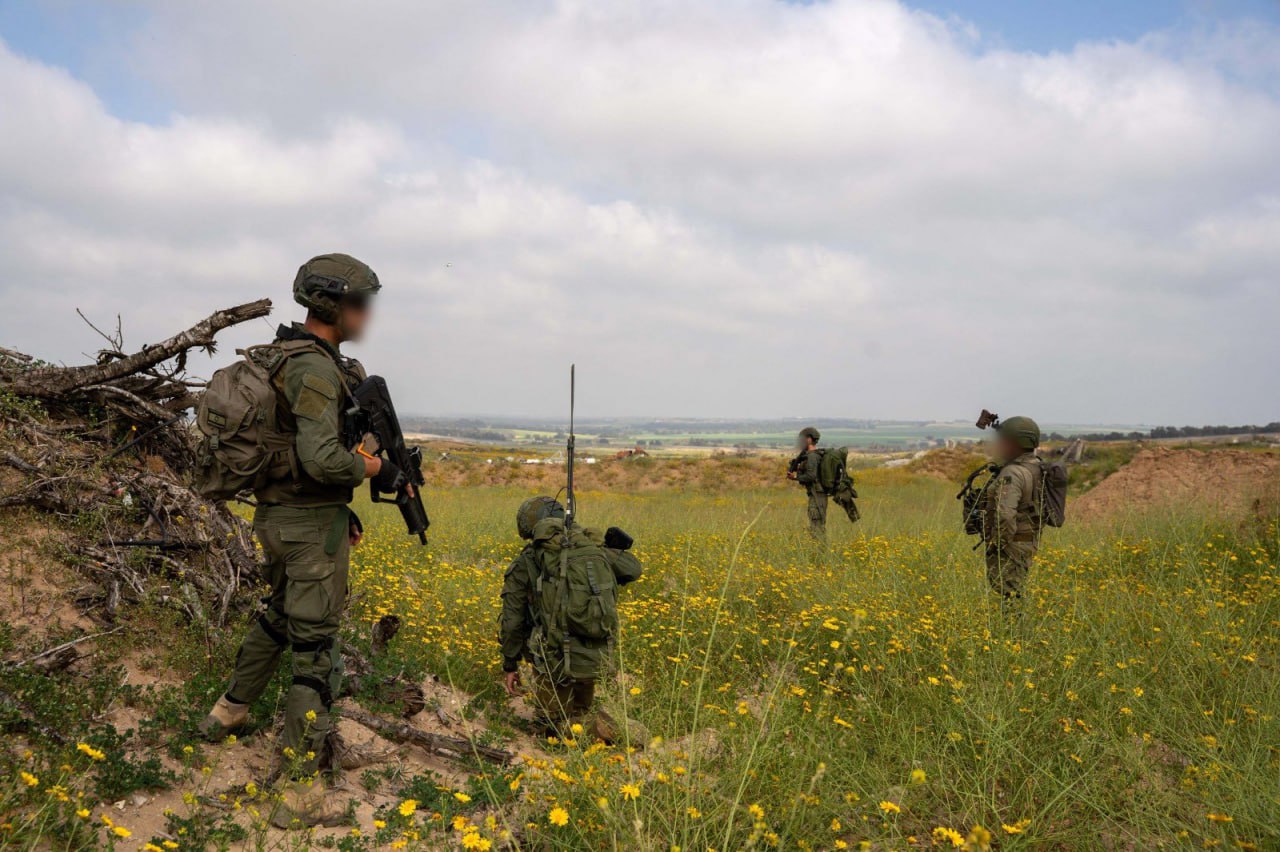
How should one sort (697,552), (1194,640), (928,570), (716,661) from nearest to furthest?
(1194,640), (716,661), (928,570), (697,552)

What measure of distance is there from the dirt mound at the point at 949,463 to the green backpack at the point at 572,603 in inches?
1082

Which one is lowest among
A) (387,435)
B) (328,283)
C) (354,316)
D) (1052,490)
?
(1052,490)

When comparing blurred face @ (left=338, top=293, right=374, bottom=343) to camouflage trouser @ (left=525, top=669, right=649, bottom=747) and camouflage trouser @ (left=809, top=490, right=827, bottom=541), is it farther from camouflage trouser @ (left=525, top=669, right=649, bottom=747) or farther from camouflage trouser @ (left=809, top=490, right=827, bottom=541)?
camouflage trouser @ (left=809, top=490, right=827, bottom=541)

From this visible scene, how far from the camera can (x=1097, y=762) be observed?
317cm

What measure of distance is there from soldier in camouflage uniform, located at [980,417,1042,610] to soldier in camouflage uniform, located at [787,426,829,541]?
164 inches

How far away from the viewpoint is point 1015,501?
560 centimetres

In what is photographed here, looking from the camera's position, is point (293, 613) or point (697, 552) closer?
point (293, 613)

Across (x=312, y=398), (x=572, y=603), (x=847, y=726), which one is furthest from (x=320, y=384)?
(x=847, y=726)

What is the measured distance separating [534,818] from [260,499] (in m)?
1.87

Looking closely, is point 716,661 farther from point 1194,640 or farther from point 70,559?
point 70,559

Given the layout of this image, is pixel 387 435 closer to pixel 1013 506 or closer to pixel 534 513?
pixel 534 513

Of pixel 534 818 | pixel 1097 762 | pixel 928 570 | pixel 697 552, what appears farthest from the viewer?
pixel 697 552

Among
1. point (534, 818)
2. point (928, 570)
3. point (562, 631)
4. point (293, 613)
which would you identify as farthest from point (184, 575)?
point (928, 570)

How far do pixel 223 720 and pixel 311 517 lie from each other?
1137 millimetres
